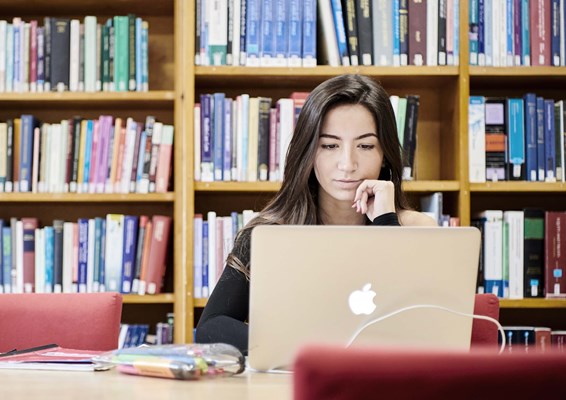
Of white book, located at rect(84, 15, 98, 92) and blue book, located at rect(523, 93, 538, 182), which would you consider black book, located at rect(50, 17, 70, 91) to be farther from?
blue book, located at rect(523, 93, 538, 182)

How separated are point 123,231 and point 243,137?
0.54 m

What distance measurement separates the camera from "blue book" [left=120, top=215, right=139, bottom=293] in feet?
10.1

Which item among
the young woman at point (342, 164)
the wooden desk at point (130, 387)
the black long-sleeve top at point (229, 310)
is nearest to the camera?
the wooden desk at point (130, 387)

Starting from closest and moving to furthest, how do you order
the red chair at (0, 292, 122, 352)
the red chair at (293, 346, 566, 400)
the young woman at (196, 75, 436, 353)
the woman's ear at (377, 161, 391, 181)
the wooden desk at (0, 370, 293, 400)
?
the red chair at (293, 346, 566, 400) < the wooden desk at (0, 370, 293, 400) < the red chair at (0, 292, 122, 352) < the young woman at (196, 75, 436, 353) < the woman's ear at (377, 161, 391, 181)

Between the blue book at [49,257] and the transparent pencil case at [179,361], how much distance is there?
172cm

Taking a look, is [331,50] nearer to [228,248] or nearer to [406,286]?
[228,248]

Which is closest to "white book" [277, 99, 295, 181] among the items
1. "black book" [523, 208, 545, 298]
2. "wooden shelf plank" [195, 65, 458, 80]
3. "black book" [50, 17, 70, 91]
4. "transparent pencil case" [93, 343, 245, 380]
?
"wooden shelf plank" [195, 65, 458, 80]

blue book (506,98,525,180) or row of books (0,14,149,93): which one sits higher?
row of books (0,14,149,93)

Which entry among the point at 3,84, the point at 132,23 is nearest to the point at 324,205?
the point at 132,23

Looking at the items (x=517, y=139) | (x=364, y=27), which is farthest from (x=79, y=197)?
(x=517, y=139)

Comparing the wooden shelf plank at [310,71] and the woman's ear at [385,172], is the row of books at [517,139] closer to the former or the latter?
the wooden shelf plank at [310,71]

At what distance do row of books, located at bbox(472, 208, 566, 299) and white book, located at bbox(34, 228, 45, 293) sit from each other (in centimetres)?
153

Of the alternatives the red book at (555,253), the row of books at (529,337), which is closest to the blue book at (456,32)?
the red book at (555,253)

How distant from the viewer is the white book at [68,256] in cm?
309
